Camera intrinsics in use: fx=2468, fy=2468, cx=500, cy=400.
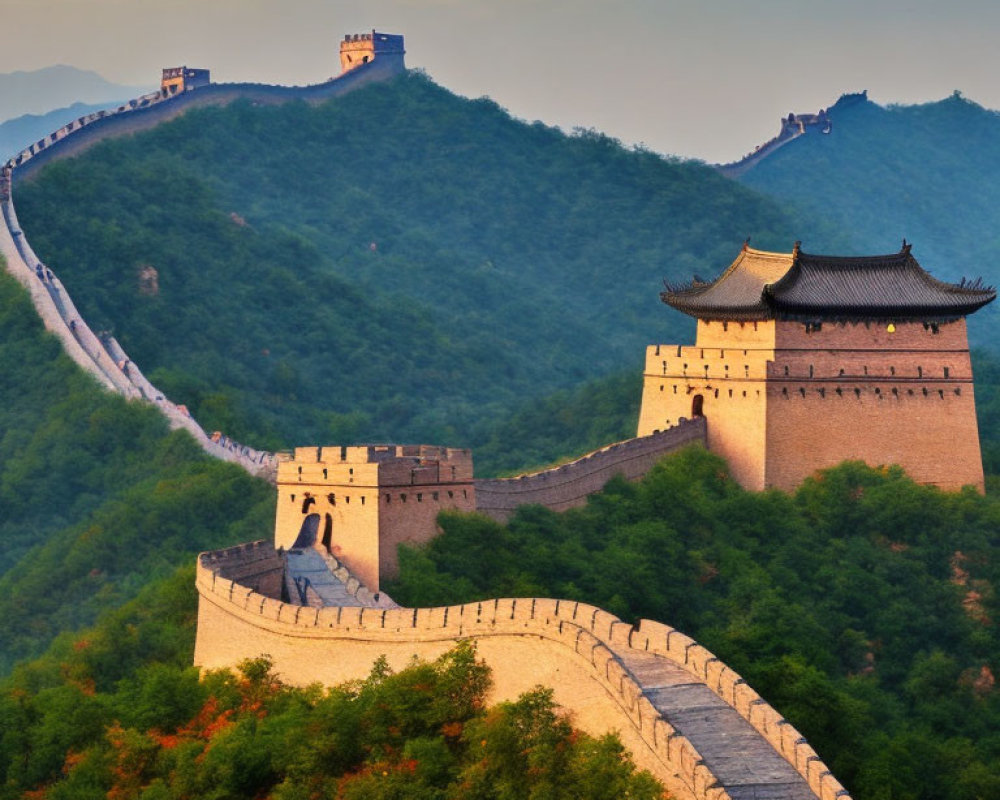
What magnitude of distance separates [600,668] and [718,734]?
6.04 ft

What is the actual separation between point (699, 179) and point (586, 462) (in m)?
62.5

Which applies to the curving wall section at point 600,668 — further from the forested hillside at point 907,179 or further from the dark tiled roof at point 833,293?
the forested hillside at point 907,179

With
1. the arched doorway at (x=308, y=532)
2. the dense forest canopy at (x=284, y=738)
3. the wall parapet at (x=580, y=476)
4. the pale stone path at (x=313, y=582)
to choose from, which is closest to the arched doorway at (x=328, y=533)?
the arched doorway at (x=308, y=532)

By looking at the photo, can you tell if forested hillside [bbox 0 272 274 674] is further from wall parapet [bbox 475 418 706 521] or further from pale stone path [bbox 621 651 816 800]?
pale stone path [bbox 621 651 816 800]

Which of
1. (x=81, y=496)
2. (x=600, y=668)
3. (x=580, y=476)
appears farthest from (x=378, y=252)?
(x=600, y=668)

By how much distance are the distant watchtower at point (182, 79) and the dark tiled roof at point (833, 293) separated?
170ft

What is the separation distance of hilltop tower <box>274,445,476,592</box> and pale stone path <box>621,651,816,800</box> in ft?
32.7

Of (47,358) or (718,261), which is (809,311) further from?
(718,261)

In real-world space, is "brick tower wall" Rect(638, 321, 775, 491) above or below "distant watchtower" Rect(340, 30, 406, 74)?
below

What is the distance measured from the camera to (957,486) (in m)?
53.6

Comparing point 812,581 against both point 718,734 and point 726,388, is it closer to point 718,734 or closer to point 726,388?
point 726,388

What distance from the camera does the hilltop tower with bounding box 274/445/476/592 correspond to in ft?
140

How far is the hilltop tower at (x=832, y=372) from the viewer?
5219 cm

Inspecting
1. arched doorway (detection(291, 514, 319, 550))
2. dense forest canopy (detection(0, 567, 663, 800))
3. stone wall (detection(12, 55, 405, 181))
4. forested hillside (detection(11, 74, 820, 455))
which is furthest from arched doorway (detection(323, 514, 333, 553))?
stone wall (detection(12, 55, 405, 181))
